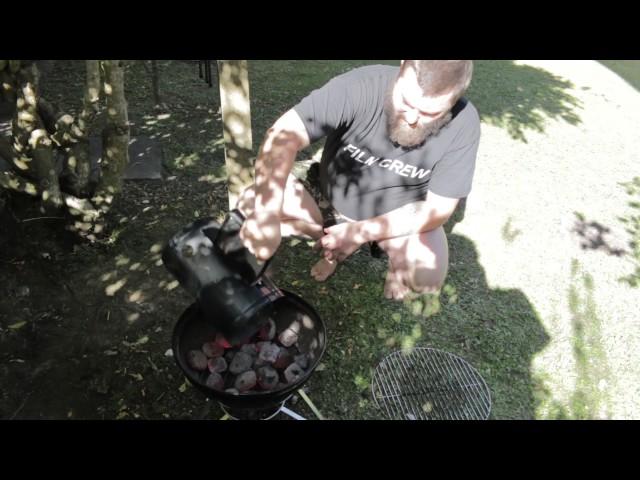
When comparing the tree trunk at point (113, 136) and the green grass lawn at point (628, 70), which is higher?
the tree trunk at point (113, 136)

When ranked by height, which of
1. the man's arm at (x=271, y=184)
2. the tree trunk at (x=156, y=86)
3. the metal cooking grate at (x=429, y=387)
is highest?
the man's arm at (x=271, y=184)

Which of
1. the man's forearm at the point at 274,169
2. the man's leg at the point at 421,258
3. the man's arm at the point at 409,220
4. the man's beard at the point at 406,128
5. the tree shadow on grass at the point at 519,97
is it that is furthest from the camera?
the tree shadow on grass at the point at 519,97

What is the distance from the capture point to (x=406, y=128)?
297 centimetres

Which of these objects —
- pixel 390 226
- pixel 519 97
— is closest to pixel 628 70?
pixel 519 97

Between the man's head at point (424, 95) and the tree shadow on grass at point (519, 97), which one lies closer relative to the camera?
the man's head at point (424, 95)

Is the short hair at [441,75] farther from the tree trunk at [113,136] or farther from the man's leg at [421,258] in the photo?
the tree trunk at [113,136]

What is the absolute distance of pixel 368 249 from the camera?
459 cm

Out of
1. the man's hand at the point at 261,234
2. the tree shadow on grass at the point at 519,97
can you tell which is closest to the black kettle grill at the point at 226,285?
the man's hand at the point at 261,234

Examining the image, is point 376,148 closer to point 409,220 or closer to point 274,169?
point 409,220

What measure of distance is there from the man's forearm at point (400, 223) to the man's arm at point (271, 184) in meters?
0.86

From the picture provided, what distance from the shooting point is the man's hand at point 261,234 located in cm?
249

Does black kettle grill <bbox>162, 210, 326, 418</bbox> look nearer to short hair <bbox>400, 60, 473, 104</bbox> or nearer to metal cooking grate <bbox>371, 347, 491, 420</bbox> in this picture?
metal cooking grate <bbox>371, 347, 491, 420</bbox>

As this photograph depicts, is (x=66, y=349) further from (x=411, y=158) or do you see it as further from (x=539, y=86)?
(x=539, y=86)
